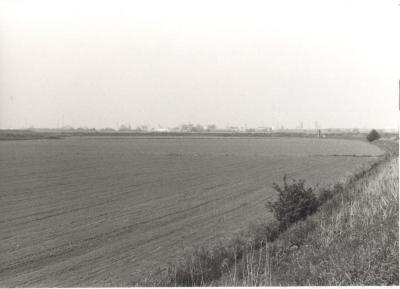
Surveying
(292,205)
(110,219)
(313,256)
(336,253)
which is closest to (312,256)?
A: (313,256)

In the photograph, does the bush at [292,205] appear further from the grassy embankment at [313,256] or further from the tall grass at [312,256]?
the grassy embankment at [313,256]

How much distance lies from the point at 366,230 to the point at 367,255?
101 inches

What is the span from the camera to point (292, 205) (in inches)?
656

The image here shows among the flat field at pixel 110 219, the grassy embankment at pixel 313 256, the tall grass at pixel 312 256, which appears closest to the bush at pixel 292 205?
the tall grass at pixel 312 256

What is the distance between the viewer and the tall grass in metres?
8.34

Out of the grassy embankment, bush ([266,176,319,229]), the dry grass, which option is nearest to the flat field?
the grassy embankment

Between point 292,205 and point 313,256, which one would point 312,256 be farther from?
point 292,205

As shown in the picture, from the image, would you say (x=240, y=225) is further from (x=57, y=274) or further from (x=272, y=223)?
(x=57, y=274)

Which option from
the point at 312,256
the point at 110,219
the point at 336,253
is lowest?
the point at 110,219

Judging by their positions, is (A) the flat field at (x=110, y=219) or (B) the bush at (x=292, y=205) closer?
(A) the flat field at (x=110, y=219)

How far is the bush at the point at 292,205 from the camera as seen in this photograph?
54.2ft

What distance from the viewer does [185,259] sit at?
41.9 ft

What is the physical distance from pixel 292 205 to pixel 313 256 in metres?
6.53

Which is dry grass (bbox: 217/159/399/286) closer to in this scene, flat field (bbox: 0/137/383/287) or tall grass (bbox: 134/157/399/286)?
tall grass (bbox: 134/157/399/286)
